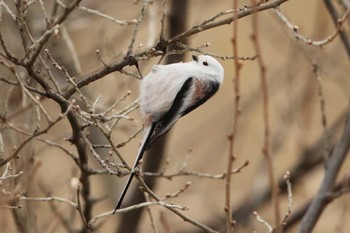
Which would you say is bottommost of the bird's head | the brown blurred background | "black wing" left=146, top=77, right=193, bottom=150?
the brown blurred background

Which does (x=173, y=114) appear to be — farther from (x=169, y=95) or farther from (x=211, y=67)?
(x=211, y=67)

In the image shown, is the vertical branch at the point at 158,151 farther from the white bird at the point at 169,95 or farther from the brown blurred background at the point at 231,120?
the white bird at the point at 169,95

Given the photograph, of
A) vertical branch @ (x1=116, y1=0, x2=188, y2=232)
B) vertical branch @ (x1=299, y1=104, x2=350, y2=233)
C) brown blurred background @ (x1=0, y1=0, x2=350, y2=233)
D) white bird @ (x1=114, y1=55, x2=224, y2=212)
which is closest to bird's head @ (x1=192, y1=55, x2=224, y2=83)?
white bird @ (x1=114, y1=55, x2=224, y2=212)

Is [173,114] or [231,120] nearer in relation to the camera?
[173,114]

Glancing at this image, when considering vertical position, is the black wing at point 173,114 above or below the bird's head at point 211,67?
below

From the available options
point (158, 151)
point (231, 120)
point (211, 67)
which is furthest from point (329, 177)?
point (231, 120)

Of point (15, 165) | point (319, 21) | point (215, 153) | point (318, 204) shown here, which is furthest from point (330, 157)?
point (215, 153)

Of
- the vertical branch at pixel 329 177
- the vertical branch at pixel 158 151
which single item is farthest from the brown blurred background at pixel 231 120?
the vertical branch at pixel 329 177

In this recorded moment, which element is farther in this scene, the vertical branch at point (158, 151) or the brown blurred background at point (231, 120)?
the brown blurred background at point (231, 120)

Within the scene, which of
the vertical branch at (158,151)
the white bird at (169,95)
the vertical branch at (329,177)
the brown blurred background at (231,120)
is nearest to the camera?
the white bird at (169,95)

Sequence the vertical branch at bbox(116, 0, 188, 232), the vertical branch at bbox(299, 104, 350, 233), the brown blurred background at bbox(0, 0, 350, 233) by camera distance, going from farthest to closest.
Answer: the brown blurred background at bbox(0, 0, 350, 233)
the vertical branch at bbox(116, 0, 188, 232)
the vertical branch at bbox(299, 104, 350, 233)

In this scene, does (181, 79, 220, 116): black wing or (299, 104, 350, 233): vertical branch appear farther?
(299, 104, 350, 233): vertical branch

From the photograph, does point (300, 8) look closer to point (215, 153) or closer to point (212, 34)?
point (212, 34)

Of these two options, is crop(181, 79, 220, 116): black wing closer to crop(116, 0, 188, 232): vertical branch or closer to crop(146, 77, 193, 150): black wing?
crop(146, 77, 193, 150): black wing
